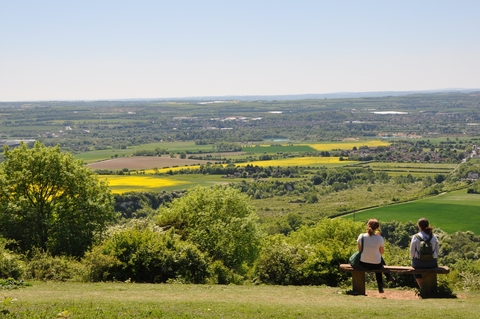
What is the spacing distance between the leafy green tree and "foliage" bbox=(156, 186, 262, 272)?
5.61 m

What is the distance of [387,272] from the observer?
1847 cm

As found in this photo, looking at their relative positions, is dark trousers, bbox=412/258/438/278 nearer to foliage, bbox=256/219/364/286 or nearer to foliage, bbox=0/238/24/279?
foliage, bbox=256/219/364/286

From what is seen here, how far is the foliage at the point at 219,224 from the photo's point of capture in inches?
1500

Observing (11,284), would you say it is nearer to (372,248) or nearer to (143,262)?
(143,262)

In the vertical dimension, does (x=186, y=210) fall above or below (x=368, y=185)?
above

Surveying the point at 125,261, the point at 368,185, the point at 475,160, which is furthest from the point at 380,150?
the point at 125,261

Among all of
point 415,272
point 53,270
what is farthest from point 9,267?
point 415,272

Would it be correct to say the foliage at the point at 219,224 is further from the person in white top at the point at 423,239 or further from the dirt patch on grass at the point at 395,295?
the person in white top at the point at 423,239

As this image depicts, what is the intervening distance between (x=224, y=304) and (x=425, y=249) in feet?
21.4

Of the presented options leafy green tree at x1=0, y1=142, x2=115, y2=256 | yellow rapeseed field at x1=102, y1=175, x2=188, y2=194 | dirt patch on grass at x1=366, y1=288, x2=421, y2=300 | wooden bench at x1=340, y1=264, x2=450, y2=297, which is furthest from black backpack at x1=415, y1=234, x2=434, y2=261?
yellow rapeseed field at x1=102, y1=175, x2=188, y2=194

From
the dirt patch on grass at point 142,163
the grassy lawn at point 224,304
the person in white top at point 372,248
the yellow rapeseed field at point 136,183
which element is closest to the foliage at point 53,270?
the grassy lawn at point 224,304

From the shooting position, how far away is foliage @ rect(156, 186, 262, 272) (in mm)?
38094

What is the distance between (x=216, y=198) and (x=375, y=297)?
2587cm

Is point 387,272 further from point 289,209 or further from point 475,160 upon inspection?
point 475,160
